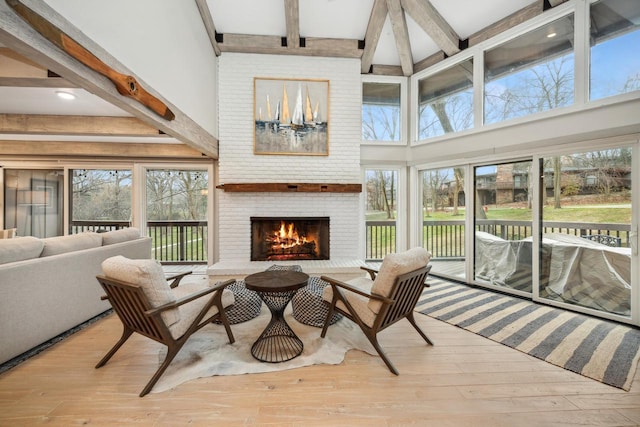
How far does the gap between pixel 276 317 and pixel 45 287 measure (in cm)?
210

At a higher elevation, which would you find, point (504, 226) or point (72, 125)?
point (72, 125)

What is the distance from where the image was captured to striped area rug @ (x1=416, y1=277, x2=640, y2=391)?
2.06 meters

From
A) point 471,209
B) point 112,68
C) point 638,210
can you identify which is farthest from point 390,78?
point 112,68

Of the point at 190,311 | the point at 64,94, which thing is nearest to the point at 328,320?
the point at 190,311

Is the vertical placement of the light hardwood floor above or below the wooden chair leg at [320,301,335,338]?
below

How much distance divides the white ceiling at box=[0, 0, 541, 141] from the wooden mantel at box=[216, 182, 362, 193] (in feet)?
4.20

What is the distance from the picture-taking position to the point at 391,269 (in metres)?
1.99

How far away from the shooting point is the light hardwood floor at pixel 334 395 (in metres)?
1.55

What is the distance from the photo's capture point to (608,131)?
2.72 meters

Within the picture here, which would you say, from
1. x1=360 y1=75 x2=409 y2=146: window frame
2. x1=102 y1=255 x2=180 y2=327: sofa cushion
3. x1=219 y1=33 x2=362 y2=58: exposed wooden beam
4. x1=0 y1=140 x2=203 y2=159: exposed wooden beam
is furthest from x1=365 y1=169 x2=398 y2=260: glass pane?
x1=102 y1=255 x2=180 y2=327: sofa cushion

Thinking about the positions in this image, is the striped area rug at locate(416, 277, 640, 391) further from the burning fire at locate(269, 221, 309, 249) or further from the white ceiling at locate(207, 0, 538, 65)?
the white ceiling at locate(207, 0, 538, 65)

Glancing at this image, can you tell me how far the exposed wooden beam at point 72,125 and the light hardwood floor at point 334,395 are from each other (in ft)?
8.06

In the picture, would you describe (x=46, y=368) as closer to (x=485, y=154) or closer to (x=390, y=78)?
(x=485, y=154)

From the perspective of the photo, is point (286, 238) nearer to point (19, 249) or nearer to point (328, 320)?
point (328, 320)
